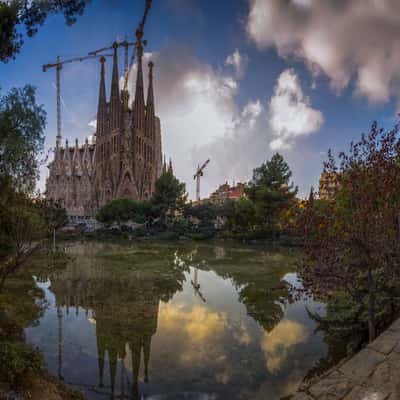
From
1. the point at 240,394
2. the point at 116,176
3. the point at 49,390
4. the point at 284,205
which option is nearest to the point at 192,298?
the point at 240,394

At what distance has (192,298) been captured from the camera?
32.3ft

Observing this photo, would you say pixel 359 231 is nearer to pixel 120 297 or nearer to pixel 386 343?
pixel 386 343

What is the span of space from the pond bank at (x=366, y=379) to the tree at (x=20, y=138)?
6.52m

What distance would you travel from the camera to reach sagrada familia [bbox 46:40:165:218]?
55.8 m

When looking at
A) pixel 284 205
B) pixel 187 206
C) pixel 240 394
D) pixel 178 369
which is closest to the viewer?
pixel 240 394

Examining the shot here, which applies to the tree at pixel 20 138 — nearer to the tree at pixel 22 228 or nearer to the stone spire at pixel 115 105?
the tree at pixel 22 228

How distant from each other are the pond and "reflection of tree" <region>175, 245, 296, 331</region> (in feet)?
0.16

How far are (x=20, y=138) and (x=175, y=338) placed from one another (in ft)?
23.1

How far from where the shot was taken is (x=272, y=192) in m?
28.0

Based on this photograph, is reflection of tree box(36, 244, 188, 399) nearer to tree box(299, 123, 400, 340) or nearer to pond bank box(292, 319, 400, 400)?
pond bank box(292, 319, 400, 400)

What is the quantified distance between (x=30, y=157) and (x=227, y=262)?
46.2 feet

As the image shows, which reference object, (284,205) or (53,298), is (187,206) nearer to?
(284,205)

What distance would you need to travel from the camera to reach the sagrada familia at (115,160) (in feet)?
183

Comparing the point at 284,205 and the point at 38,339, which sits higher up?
Result: the point at 284,205
